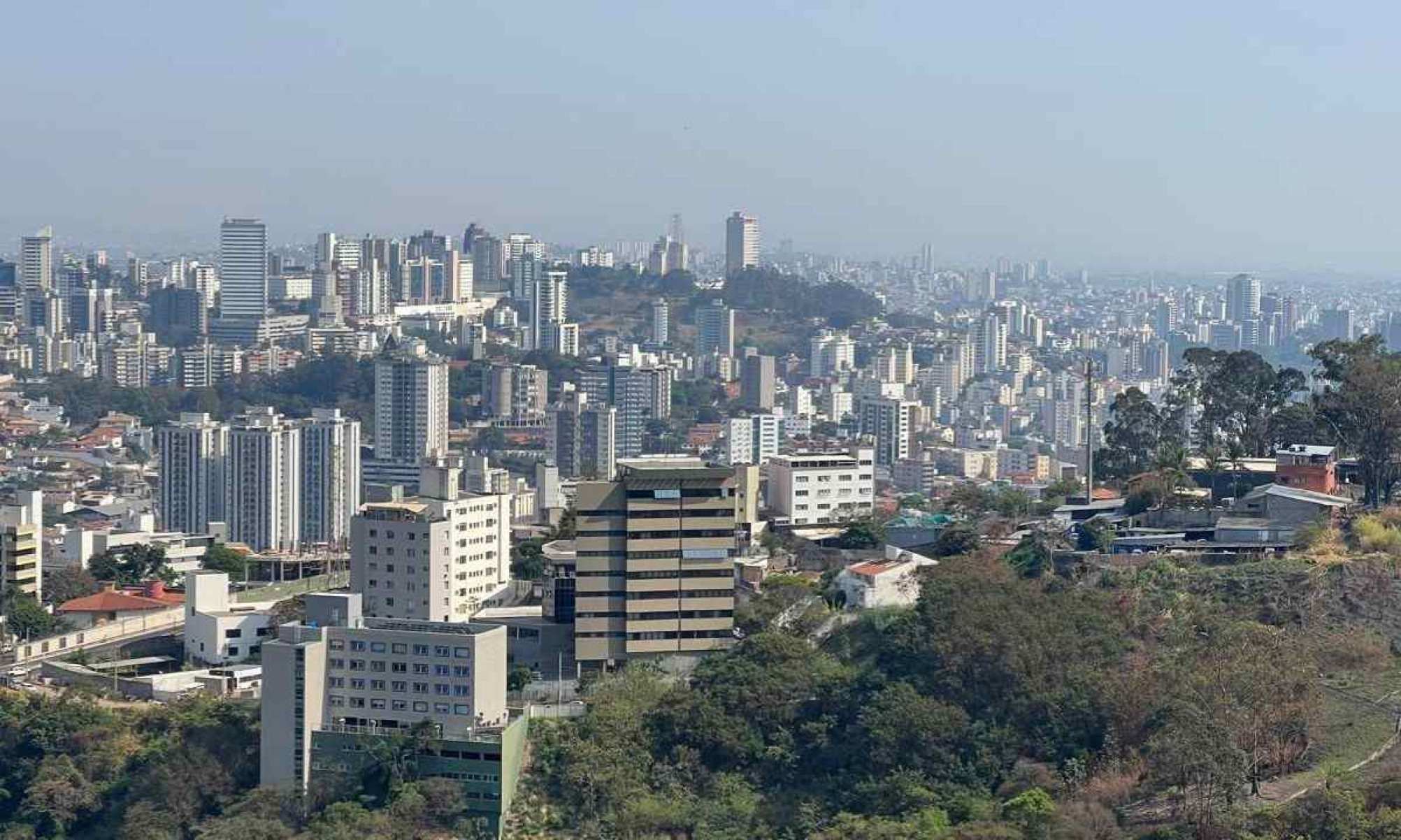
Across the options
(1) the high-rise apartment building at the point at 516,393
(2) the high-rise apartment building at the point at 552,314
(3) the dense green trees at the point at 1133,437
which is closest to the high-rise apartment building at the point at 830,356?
(2) the high-rise apartment building at the point at 552,314

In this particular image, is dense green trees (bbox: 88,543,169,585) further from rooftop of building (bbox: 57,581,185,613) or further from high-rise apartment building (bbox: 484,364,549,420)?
high-rise apartment building (bbox: 484,364,549,420)

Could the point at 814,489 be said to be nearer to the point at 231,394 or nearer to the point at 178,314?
the point at 231,394

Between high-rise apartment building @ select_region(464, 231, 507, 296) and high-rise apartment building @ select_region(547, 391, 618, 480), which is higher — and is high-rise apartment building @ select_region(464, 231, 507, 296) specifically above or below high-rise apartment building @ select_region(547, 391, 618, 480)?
above

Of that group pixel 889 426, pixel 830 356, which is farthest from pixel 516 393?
pixel 830 356

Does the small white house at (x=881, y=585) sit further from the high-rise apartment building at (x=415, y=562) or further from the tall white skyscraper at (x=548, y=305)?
the tall white skyscraper at (x=548, y=305)

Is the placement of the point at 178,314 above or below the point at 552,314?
below

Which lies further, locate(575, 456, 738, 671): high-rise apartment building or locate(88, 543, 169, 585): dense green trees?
locate(88, 543, 169, 585): dense green trees

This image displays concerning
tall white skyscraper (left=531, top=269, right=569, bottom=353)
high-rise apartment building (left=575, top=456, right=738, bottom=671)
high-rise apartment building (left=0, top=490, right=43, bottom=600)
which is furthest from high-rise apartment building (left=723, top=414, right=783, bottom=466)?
high-rise apartment building (left=575, top=456, right=738, bottom=671)

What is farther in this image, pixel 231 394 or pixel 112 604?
pixel 231 394

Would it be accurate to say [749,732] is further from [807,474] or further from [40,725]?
[807,474]
